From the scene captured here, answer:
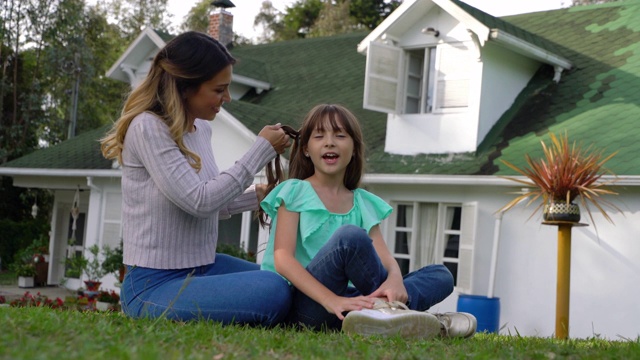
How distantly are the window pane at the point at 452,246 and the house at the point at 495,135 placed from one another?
0.05 ft

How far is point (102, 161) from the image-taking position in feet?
58.4

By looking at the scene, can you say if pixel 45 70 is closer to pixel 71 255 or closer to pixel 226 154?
pixel 71 255

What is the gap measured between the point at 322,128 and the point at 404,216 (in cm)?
848

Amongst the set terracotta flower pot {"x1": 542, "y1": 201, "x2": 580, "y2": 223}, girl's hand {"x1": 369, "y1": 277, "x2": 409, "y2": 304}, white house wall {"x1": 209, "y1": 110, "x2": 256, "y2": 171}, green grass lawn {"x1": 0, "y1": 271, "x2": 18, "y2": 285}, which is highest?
white house wall {"x1": 209, "y1": 110, "x2": 256, "y2": 171}

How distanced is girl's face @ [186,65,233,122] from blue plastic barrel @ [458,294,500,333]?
7.52m

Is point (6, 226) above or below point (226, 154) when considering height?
below

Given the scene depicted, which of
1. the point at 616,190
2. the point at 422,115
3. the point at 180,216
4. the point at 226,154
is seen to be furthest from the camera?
the point at 226,154

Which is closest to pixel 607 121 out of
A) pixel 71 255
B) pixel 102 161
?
pixel 102 161

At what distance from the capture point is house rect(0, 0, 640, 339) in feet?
36.6

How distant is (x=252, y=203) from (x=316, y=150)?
51cm

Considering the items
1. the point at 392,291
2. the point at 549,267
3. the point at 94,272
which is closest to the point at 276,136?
the point at 392,291

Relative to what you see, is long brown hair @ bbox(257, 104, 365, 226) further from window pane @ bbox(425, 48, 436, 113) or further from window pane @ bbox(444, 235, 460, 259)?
window pane @ bbox(425, 48, 436, 113)

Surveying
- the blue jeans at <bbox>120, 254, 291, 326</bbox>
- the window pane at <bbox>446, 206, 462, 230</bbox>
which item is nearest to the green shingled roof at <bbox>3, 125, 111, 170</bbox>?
the window pane at <bbox>446, 206, 462, 230</bbox>

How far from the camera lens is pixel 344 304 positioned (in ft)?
13.5
